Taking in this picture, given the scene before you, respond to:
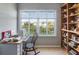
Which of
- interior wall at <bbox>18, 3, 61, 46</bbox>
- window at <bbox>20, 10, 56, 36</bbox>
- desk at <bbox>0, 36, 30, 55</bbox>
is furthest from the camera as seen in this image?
window at <bbox>20, 10, 56, 36</bbox>

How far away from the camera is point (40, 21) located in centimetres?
839

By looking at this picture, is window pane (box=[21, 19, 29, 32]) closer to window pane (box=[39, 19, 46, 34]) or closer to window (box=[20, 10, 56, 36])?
window (box=[20, 10, 56, 36])

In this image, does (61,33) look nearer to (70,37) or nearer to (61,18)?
(61,18)

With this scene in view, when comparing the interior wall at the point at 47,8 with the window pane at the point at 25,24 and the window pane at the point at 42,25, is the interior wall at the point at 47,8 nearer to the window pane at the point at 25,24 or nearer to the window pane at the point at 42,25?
the window pane at the point at 42,25

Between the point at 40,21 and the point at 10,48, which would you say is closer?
the point at 10,48

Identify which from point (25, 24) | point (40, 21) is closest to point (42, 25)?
point (40, 21)

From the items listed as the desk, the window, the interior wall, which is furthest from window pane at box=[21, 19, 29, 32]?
the desk

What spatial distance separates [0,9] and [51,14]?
3.79 m

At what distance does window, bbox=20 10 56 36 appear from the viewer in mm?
8249

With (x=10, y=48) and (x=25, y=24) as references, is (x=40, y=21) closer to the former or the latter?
(x=25, y=24)

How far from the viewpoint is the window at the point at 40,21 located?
825 cm

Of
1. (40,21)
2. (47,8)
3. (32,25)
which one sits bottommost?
(32,25)

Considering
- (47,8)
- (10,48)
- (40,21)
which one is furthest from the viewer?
(40,21)

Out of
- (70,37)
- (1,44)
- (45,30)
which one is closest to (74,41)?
(70,37)
